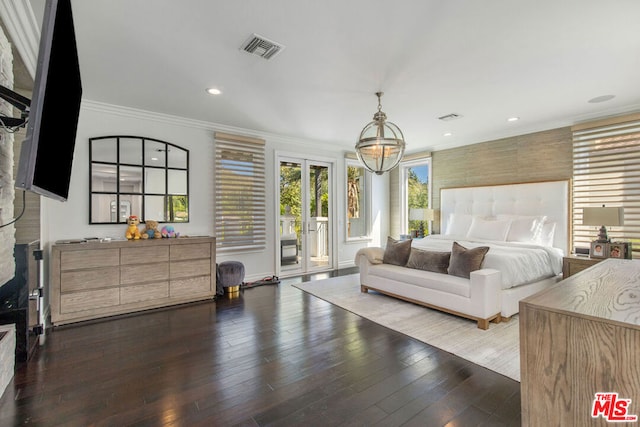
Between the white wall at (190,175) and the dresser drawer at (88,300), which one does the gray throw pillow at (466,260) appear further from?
the dresser drawer at (88,300)

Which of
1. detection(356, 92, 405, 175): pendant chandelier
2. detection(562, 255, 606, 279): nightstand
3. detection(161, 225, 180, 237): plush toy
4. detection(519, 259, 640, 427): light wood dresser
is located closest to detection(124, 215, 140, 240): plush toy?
detection(161, 225, 180, 237): plush toy

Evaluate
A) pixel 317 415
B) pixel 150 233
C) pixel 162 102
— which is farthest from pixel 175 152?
pixel 317 415

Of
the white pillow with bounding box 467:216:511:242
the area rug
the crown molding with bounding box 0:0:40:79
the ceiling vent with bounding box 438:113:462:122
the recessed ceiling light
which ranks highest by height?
the ceiling vent with bounding box 438:113:462:122

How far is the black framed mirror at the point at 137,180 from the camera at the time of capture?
395 centimetres

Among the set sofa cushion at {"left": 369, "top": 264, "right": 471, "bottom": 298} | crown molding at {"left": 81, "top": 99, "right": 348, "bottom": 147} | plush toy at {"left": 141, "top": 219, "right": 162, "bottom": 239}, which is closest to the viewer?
sofa cushion at {"left": 369, "top": 264, "right": 471, "bottom": 298}

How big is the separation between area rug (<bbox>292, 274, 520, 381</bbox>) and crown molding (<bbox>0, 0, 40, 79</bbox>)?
3872 mm

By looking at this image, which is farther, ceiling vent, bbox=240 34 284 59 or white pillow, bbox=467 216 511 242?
white pillow, bbox=467 216 511 242

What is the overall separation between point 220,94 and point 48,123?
2.52 meters

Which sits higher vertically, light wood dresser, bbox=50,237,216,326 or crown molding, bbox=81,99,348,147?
crown molding, bbox=81,99,348,147

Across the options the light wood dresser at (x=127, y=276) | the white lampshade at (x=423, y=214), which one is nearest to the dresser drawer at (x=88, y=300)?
the light wood dresser at (x=127, y=276)

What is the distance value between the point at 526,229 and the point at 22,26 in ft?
19.7

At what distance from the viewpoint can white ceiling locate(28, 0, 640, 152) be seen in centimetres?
210

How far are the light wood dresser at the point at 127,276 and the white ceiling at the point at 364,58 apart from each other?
6.10 ft

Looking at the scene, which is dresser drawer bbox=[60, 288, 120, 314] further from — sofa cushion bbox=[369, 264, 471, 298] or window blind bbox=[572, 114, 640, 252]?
A: window blind bbox=[572, 114, 640, 252]
